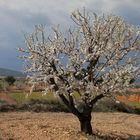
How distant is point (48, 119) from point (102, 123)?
11.2 feet

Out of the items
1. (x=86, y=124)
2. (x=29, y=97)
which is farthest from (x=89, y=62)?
(x=29, y=97)

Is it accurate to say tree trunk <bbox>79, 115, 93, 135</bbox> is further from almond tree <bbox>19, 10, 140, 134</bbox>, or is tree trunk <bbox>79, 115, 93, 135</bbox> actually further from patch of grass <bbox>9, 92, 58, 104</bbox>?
patch of grass <bbox>9, 92, 58, 104</bbox>

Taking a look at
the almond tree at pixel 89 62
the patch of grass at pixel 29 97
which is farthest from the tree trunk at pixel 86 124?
the patch of grass at pixel 29 97

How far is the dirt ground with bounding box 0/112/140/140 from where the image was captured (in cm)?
2541

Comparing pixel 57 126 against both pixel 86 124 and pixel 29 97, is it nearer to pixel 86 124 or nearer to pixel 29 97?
pixel 86 124

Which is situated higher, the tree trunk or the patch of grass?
the patch of grass

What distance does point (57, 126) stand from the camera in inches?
1126

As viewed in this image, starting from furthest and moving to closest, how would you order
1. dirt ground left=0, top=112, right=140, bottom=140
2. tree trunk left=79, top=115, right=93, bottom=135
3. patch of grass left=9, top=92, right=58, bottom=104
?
patch of grass left=9, top=92, right=58, bottom=104 < tree trunk left=79, top=115, right=93, bottom=135 < dirt ground left=0, top=112, right=140, bottom=140

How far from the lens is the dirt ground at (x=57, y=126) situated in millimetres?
25406

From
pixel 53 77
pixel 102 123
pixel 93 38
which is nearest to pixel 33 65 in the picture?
pixel 53 77

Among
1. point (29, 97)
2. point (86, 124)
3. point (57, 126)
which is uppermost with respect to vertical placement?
point (29, 97)

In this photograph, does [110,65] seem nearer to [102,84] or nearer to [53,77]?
[102,84]

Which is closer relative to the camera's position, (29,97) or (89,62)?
(89,62)

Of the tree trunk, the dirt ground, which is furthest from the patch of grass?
the tree trunk
